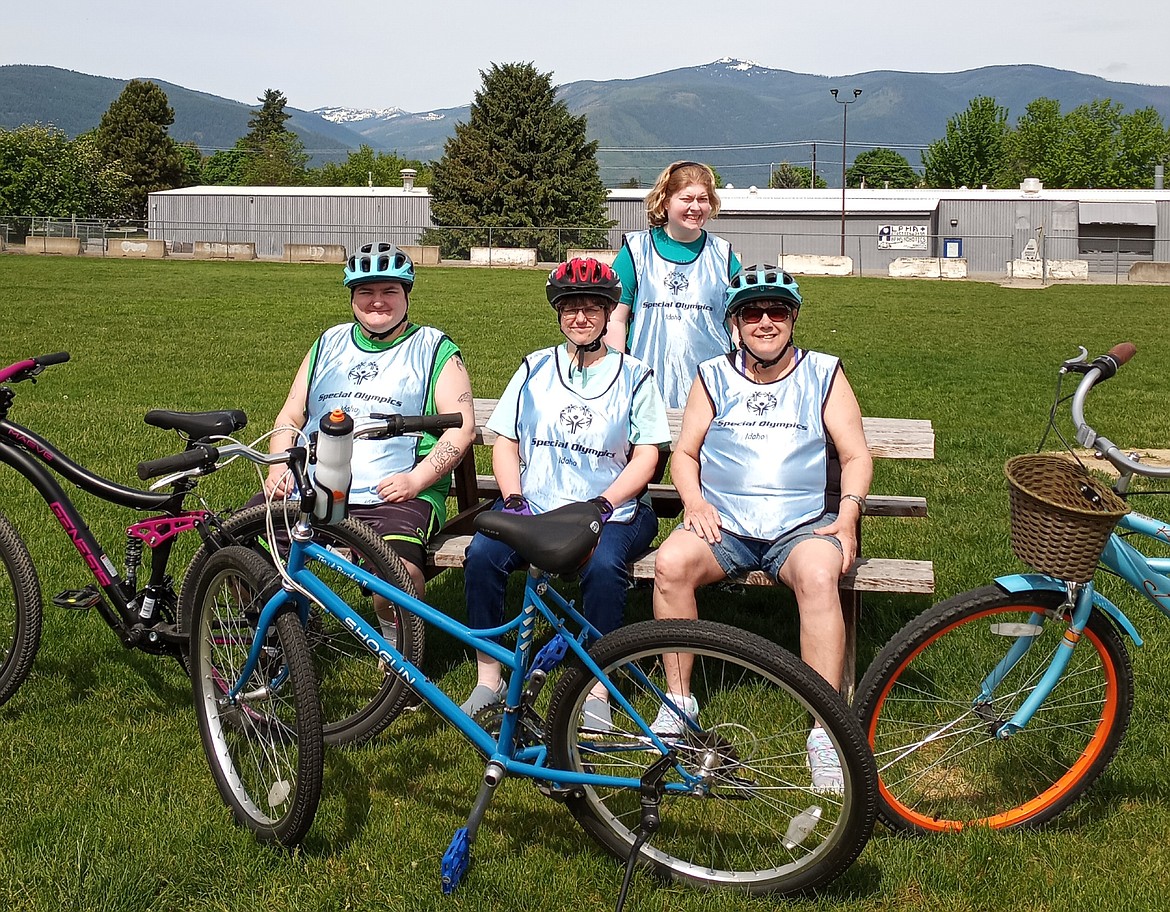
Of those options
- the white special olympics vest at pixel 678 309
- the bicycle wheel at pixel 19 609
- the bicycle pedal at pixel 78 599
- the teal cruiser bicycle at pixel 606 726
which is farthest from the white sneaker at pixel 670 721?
the white special olympics vest at pixel 678 309

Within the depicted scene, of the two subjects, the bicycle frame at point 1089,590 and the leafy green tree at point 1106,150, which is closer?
the bicycle frame at point 1089,590

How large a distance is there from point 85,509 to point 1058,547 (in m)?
5.66

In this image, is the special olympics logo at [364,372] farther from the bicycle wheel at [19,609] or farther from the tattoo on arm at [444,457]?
the bicycle wheel at [19,609]

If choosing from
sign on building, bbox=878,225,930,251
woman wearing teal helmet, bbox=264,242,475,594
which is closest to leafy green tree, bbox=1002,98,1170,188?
sign on building, bbox=878,225,930,251

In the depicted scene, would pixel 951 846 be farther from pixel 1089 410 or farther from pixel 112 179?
pixel 112 179

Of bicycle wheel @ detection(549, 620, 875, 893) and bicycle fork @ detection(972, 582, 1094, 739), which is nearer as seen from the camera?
bicycle wheel @ detection(549, 620, 875, 893)

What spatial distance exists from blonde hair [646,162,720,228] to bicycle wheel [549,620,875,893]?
8.57 ft

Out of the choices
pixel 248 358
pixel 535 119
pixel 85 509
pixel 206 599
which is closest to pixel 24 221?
pixel 535 119

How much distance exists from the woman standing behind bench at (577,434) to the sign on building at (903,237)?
61.5 m

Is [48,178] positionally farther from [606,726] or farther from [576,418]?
[606,726]

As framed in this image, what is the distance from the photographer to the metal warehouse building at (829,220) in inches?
2377

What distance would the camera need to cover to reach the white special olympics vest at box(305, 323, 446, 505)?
16.1ft

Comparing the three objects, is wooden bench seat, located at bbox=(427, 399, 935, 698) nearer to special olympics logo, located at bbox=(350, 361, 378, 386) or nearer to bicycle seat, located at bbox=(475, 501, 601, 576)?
special olympics logo, located at bbox=(350, 361, 378, 386)

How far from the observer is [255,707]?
12.2 ft
